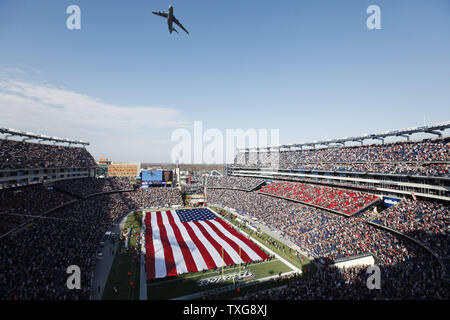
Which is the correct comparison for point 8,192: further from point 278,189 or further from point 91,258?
point 278,189

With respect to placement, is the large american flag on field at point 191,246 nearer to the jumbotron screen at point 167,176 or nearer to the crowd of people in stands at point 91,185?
the crowd of people in stands at point 91,185

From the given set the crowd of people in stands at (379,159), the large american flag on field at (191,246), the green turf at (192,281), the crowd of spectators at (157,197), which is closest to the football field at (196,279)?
the green turf at (192,281)

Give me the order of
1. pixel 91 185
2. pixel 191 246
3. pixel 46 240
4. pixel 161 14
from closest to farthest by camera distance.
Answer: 1. pixel 161 14
2. pixel 46 240
3. pixel 191 246
4. pixel 91 185

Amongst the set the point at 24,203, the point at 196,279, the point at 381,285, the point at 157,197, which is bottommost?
the point at 196,279

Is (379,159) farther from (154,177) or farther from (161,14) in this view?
(154,177)

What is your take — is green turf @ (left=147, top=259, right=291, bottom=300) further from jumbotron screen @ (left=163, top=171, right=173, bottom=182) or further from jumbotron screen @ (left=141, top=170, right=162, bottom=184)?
jumbotron screen @ (left=163, top=171, right=173, bottom=182)

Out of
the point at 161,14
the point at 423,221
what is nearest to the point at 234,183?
the point at 423,221

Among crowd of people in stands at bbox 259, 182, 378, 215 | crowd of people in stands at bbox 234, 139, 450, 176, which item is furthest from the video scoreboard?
crowd of people in stands at bbox 234, 139, 450, 176
